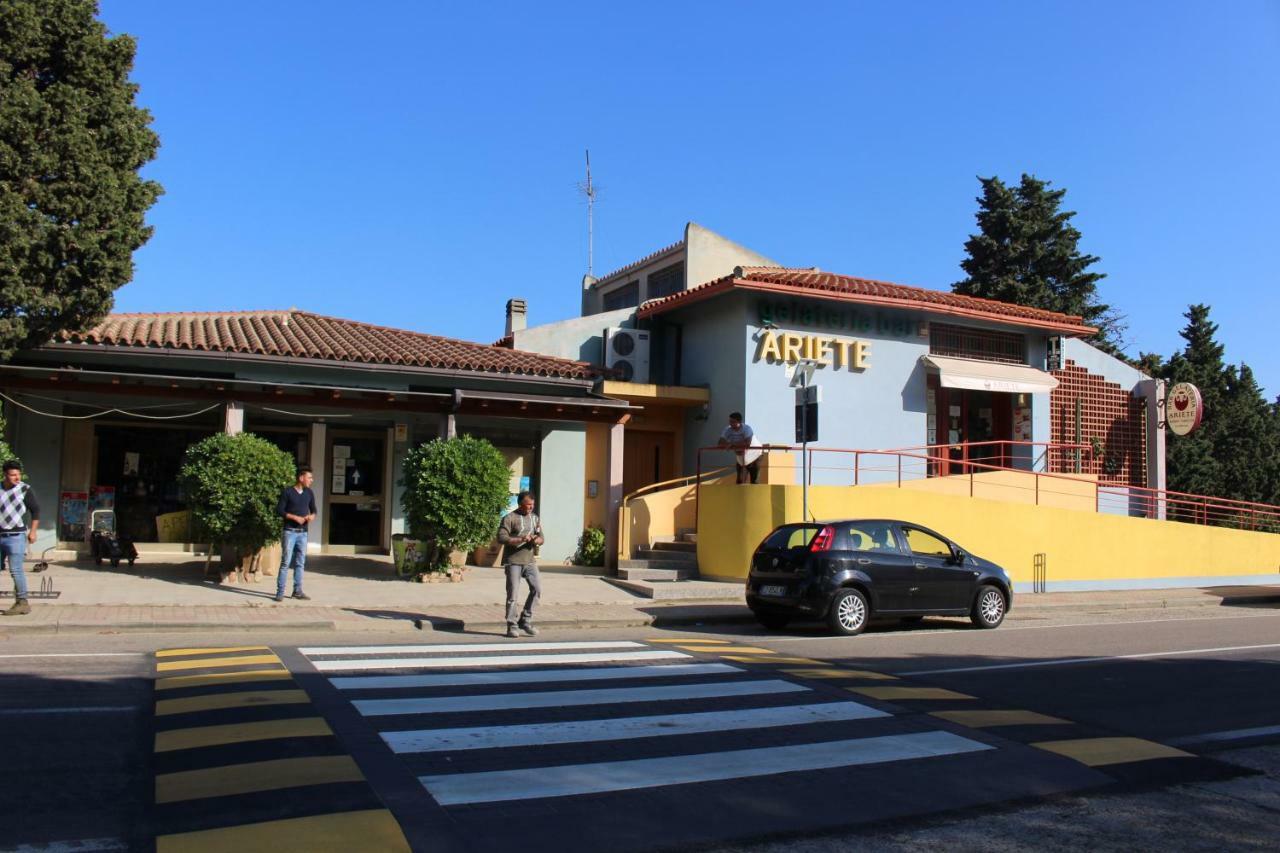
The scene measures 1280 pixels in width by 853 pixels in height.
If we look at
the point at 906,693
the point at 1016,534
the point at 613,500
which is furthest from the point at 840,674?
the point at 1016,534

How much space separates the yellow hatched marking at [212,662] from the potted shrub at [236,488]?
5401 millimetres

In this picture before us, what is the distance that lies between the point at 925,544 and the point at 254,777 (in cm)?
1038

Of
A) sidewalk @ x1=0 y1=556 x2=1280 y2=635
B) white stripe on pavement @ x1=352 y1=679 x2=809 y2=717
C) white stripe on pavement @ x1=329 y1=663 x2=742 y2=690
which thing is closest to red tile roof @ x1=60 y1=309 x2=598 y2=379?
sidewalk @ x1=0 y1=556 x2=1280 y2=635

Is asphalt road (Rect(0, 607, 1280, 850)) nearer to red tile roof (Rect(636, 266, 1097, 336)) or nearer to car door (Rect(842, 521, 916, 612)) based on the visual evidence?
car door (Rect(842, 521, 916, 612))

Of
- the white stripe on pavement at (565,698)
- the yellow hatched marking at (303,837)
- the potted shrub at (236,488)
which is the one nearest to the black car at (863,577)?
the white stripe on pavement at (565,698)

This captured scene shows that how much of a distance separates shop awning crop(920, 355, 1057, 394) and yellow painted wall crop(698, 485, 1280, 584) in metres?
3.35

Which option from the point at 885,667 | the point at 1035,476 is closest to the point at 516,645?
the point at 885,667

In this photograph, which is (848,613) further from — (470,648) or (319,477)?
(319,477)

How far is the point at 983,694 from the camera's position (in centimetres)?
897

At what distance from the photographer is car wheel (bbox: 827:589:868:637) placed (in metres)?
12.8

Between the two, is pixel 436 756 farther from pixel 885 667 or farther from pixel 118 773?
pixel 885 667

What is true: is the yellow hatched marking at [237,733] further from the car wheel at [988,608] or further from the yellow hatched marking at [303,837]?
the car wheel at [988,608]

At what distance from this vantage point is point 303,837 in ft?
15.5

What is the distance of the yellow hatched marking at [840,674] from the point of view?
9461 mm
